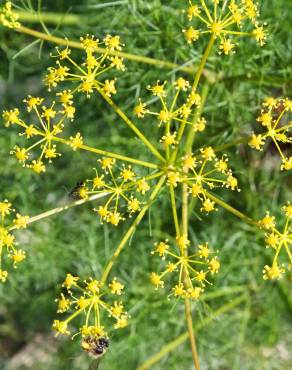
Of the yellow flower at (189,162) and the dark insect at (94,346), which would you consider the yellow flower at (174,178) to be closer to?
the yellow flower at (189,162)

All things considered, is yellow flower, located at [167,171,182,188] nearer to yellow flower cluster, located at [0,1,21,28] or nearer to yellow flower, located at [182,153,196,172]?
yellow flower, located at [182,153,196,172]

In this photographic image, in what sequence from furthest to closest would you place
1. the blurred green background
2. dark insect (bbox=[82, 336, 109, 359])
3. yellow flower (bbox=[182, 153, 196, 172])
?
the blurred green background
dark insect (bbox=[82, 336, 109, 359])
yellow flower (bbox=[182, 153, 196, 172])

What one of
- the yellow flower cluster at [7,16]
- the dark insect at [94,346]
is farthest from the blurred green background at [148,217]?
the dark insect at [94,346]

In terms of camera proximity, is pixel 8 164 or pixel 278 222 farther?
pixel 8 164

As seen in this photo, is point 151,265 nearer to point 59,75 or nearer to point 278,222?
point 278,222

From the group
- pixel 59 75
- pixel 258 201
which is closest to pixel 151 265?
pixel 258 201

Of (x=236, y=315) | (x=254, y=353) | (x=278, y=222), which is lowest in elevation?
(x=254, y=353)

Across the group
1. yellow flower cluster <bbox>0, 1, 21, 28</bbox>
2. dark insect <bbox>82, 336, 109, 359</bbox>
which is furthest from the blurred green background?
dark insect <bbox>82, 336, 109, 359</bbox>
